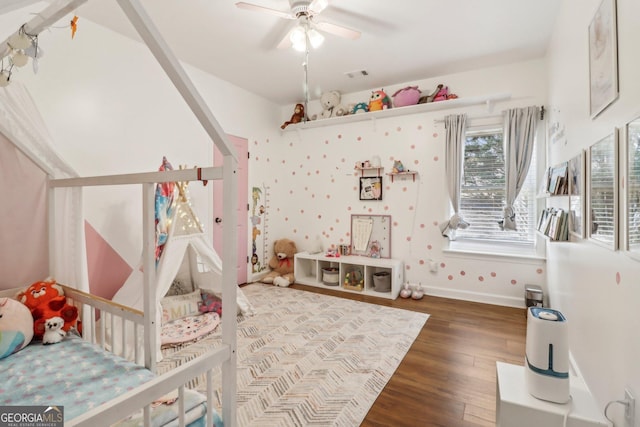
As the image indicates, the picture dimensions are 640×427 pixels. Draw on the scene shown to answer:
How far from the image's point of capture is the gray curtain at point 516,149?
3111 mm

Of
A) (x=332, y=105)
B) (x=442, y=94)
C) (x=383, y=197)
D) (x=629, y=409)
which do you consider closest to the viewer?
(x=629, y=409)

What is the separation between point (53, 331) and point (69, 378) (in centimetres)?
51

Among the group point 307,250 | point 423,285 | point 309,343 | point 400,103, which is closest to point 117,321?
point 309,343

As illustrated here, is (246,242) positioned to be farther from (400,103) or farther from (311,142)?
(400,103)

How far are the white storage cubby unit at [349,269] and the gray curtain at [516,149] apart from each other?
133 cm

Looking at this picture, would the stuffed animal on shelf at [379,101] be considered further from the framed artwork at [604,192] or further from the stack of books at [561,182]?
the framed artwork at [604,192]

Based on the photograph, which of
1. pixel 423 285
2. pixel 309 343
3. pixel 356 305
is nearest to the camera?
pixel 309 343

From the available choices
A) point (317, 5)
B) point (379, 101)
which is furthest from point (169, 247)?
point (379, 101)

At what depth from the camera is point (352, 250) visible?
419 centimetres

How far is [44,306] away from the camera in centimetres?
169

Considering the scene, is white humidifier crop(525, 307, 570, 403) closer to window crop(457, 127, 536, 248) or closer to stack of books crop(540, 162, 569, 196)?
stack of books crop(540, 162, 569, 196)

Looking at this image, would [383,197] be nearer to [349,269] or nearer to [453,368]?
[349,269]

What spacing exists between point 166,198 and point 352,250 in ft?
8.17

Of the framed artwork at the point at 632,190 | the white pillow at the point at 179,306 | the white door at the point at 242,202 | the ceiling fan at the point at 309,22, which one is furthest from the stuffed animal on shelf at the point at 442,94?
the white pillow at the point at 179,306
